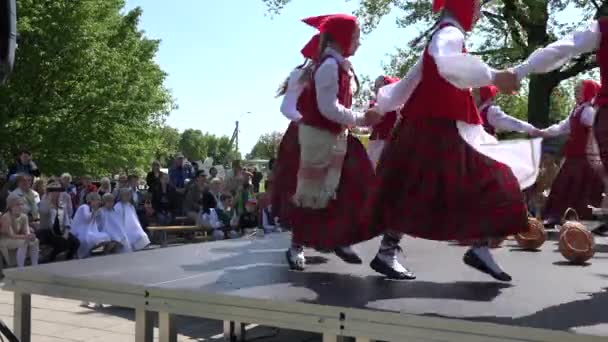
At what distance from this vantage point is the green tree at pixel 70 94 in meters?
19.6

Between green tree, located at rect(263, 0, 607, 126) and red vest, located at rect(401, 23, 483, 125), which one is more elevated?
green tree, located at rect(263, 0, 607, 126)

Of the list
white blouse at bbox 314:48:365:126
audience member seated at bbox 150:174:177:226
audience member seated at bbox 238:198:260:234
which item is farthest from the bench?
white blouse at bbox 314:48:365:126

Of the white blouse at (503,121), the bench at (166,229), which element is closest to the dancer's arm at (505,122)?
the white blouse at (503,121)

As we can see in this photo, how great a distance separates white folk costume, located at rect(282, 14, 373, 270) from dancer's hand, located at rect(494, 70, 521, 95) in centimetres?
94

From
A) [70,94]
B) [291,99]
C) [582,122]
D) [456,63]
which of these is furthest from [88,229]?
[70,94]

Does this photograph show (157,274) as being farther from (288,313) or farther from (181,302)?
(288,313)

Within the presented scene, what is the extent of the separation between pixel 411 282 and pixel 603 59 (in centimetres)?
146

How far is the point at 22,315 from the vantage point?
Answer: 3.97 m

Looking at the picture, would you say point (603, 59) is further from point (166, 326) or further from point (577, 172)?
point (577, 172)

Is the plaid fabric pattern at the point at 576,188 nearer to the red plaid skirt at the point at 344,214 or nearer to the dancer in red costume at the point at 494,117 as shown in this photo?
the dancer in red costume at the point at 494,117

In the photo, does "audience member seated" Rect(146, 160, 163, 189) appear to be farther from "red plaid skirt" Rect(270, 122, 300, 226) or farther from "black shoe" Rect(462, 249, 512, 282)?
"black shoe" Rect(462, 249, 512, 282)

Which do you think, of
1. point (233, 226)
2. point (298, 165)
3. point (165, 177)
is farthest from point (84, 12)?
point (298, 165)

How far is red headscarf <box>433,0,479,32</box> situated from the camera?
3.44 meters

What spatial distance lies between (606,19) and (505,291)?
1412mm
